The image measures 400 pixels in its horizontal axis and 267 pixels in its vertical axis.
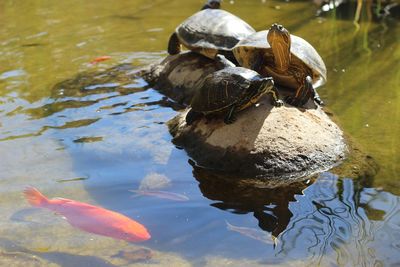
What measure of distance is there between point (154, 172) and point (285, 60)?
142 cm

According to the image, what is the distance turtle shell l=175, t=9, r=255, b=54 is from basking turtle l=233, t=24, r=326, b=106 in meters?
0.42

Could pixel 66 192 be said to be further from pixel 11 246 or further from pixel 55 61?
pixel 55 61

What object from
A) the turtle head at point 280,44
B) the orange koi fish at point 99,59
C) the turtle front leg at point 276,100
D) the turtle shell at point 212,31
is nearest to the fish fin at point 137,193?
the turtle front leg at point 276,100

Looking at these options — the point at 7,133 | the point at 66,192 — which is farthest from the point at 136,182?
the point at 7,133

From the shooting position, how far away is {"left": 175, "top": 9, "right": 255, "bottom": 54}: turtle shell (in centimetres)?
534

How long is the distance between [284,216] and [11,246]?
156 cm

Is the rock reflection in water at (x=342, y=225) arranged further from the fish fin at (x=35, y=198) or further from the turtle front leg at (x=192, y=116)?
the fish fin at (x=35, y=198)

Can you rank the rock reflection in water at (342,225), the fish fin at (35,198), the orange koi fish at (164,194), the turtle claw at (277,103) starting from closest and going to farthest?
the rock reflection in water at (342,225) < the fish fin at (35,198) < the orange koi fish at (164,194) < the turtle claw at (277,103)

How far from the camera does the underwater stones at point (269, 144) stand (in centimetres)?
389

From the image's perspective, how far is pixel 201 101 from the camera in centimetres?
416

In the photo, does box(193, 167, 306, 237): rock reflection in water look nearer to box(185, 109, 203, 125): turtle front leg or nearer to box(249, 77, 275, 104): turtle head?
box(185, 109, 203, 125): turtle front leg

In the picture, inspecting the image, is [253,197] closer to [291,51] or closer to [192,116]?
[192,116]

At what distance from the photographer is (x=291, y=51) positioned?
14.9 feet

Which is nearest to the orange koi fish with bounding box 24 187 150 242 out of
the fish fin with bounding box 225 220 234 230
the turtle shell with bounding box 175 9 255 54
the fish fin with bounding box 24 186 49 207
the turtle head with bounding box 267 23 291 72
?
the fish fin with bounding box 24 186 49 207
